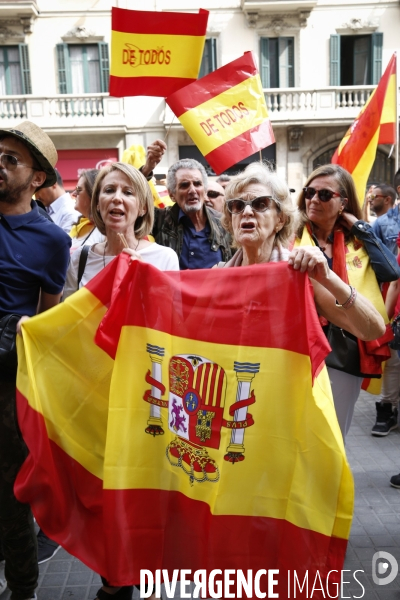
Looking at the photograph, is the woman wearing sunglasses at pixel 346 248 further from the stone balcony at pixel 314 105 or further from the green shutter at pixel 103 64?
the green shutter at pixel 103 64

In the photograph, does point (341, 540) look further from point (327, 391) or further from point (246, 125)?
point (246, 125)

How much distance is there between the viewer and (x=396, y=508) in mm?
3852

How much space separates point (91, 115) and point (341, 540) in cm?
1992

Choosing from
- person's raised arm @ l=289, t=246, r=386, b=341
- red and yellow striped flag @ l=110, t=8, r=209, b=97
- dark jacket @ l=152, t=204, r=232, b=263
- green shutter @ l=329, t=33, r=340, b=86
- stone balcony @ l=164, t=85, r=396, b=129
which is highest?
green shutter @ l=329, t=33, r=340, b=86

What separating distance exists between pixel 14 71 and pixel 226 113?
1791cm

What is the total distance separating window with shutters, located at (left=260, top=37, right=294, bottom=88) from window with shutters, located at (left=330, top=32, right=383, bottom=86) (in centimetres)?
141

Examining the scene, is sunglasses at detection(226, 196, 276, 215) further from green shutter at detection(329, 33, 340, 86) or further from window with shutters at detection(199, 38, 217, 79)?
green shutter at detection(329, 33, 340, 86)

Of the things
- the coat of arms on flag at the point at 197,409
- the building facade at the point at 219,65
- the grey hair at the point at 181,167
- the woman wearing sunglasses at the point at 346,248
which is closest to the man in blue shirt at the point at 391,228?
the grey hair at the point at 181,167

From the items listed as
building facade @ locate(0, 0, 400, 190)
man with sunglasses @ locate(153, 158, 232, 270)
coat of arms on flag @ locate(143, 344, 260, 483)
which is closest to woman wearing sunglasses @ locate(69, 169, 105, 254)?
man with sunglasses @ locate(153, 158, 232, 270)

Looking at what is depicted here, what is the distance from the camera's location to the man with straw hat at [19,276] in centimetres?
261

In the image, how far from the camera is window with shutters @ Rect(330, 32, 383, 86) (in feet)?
65.2

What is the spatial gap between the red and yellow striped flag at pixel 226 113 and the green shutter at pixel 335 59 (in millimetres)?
16414

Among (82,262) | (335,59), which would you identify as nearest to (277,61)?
(335,59)

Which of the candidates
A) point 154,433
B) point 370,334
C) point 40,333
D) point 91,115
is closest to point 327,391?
point 370,334
